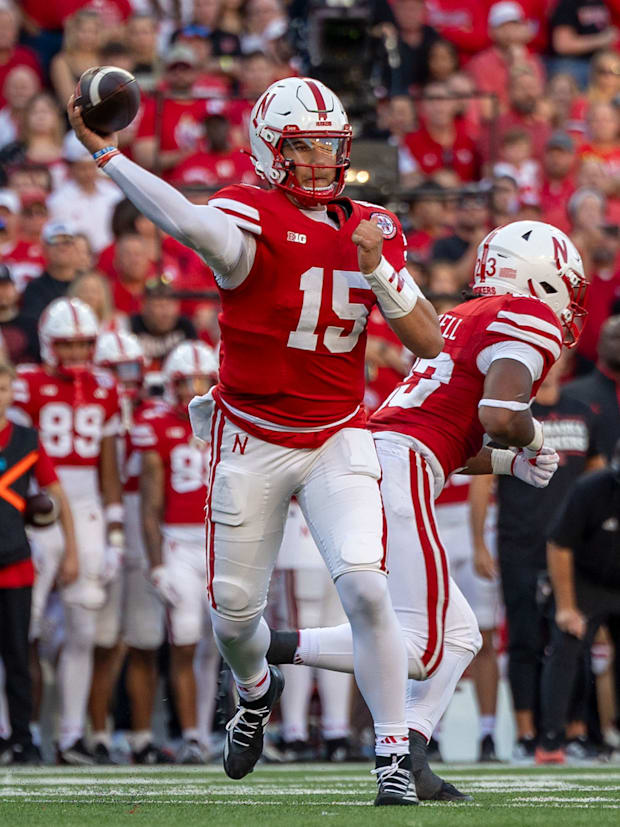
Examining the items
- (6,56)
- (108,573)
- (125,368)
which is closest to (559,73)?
(6,56)

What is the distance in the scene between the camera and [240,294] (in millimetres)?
4664

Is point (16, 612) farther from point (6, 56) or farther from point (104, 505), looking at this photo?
point (6, 56)

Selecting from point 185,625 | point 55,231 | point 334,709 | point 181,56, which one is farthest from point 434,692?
point 181,56

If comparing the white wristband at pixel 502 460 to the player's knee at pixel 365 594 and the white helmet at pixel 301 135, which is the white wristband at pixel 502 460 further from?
the white helmet at pixel 301 135

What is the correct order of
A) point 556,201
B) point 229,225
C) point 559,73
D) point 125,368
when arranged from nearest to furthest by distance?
point 229,225 → point 125,368 → point 556,201 → point 559,73

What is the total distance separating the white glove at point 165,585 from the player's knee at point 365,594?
139 inches

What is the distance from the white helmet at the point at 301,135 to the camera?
468 centimetres

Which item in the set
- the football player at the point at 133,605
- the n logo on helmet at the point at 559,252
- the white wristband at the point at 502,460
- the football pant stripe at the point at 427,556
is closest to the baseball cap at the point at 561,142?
the football player at the point at 133,605

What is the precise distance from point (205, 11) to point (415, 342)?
793 cm

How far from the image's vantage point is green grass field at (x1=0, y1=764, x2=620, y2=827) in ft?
14.0

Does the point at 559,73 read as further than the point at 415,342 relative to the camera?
Yes

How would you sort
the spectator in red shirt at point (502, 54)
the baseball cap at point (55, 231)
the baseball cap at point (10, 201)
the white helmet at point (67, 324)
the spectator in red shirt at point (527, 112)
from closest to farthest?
the white helmet at point (67, 324), the baseball cap at point (55, 231), the baseball cap at point (10, 201), the spectator in red shirt at point (527, 112), the spectator in red shirt at point (502, 54)

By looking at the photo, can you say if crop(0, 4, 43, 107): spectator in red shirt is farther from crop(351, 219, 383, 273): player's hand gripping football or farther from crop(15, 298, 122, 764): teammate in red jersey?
crop(351, 219, 383, 273): player's hand gripping football

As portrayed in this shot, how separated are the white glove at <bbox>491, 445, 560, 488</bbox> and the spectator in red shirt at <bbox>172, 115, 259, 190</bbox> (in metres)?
5.33
